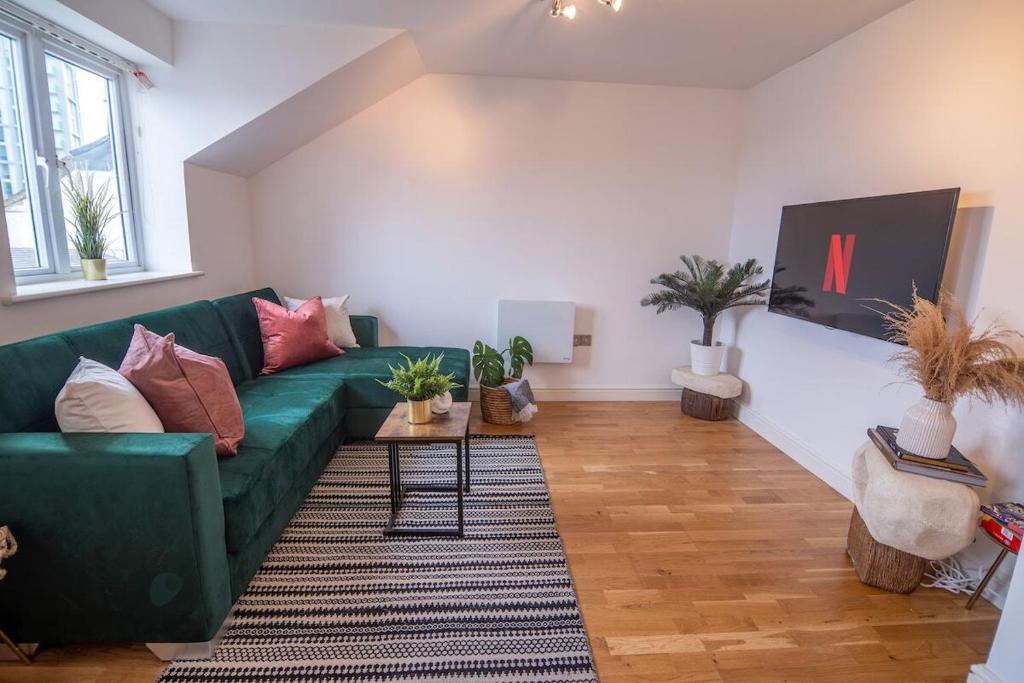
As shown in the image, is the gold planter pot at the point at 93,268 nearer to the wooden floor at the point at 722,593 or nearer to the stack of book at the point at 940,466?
the wooden floor at the point at 722,593

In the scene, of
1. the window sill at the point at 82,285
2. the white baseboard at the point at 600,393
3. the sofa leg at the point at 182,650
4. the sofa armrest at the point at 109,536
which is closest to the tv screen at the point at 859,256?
the white baseboard at the point at 600,393

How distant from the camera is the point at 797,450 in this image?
3.10 metres

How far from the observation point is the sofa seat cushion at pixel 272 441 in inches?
65.9

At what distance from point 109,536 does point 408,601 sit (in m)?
0.97

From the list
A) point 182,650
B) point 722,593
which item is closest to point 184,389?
point 182,650

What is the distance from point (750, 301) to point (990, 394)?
1.88 meters

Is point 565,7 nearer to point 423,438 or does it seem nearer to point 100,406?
point 423,438

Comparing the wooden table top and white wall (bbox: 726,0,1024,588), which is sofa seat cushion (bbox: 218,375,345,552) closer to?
the wooden table top

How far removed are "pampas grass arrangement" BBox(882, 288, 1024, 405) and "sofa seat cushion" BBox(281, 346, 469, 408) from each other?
7.71ft

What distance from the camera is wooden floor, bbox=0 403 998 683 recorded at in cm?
157

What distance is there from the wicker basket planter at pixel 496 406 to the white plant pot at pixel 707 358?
150cm

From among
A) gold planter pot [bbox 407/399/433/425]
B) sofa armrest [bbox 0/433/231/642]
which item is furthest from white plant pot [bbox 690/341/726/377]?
sofa armrest [bbox 0/433/231/642]

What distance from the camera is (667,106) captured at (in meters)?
3.76

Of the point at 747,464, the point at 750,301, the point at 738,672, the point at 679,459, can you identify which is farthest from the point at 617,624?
the point at 750,301
